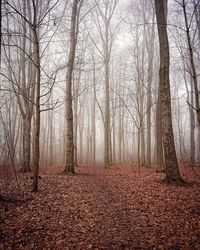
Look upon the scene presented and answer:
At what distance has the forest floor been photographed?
11.3ft

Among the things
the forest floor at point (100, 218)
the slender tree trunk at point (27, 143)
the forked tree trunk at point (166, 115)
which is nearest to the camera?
the forest floor at point (100, 218)

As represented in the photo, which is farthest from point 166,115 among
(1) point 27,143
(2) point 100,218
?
(1) point 27,143

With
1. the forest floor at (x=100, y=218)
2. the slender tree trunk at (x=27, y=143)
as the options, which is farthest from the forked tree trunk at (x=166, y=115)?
the slender tree trunk at (x=27, y=143)

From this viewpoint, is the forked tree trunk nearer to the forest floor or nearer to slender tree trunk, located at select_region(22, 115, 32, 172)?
the forest floor

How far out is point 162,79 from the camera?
785cm

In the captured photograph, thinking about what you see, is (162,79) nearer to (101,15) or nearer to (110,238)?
(110,238)

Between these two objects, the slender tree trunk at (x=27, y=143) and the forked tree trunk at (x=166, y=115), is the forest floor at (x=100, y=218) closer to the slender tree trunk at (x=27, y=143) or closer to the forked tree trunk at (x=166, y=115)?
the forked tree trunk at (x=166, y=115)

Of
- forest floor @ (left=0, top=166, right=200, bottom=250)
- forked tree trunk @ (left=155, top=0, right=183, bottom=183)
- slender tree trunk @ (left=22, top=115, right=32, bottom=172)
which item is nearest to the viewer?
forest floor @ (left=0, top=166, right=200, bottom=250)

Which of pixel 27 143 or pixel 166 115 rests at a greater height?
pixel 166 115

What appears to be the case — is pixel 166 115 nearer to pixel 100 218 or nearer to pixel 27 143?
pixel 100 218

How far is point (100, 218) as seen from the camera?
176 inches

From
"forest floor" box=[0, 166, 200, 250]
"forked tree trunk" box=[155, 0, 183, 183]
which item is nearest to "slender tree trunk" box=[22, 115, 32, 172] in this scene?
"forest floor" box=[0, 166, 200, 250]

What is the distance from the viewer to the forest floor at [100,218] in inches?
136

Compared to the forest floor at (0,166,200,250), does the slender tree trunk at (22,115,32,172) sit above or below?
above
